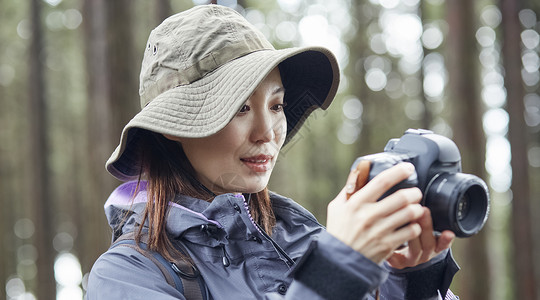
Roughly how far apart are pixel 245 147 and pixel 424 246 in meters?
0.64

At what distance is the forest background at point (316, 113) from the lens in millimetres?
5332

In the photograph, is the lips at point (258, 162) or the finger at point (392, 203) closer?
the finger at point (392, 203)

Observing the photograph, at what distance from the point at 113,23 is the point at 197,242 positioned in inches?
161

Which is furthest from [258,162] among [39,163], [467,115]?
[39,163]

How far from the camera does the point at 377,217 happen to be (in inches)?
52.8

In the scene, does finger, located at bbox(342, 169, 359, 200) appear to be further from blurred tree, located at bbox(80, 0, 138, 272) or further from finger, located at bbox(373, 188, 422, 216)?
blurred tree, located at bbox(80, 0, 138, 272)

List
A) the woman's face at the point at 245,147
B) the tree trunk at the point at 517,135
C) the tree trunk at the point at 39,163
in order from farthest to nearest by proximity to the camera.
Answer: the tree trunk at the point at 39,163, the tree trunk at the point at 517,135, the woman's face at the point at 245,147

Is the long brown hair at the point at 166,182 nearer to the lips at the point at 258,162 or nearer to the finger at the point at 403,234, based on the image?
the lips at the point at 258,162

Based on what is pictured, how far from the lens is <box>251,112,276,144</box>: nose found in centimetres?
184

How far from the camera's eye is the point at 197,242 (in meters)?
1.69

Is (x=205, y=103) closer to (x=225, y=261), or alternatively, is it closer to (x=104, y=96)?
(x=225, y=261)

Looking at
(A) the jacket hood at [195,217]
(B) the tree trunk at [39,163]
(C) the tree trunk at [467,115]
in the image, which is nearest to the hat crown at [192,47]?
(A) the jacket hood at [195,217]

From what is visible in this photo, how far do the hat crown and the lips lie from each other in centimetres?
32

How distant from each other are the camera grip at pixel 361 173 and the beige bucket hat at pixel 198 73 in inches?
17.2
